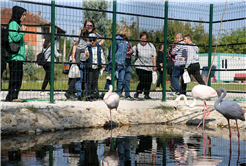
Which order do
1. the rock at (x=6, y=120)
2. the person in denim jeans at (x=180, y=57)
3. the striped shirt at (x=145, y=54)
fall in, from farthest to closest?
1. the person in denim jeans at (x=180, y=57)
2. the striped shirt at (x=145, y=54)
3. the rock at (x=6, y=120)

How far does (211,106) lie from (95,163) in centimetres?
576

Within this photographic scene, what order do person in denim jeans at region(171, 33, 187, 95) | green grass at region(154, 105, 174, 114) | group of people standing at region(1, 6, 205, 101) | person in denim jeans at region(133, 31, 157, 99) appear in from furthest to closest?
1. person in denim jeans at region(171, 33, 187, 95)
2. person in denim jeans at region(133, 31, 157, 99)
3. group of people standing at region(1, 6, 205, 101)
4. green grass at region(154, 105, 174, 114)

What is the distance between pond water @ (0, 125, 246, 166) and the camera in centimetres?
447

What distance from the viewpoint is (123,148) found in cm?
537

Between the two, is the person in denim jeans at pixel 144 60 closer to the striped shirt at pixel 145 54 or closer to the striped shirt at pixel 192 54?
the striped shirt at pixel 145 54

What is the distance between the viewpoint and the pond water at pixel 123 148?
4471 mm

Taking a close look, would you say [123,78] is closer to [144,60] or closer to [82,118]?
[144,60]

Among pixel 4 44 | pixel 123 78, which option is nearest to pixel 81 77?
pixel 123 78

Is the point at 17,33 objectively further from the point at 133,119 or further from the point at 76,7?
the point at 133,119

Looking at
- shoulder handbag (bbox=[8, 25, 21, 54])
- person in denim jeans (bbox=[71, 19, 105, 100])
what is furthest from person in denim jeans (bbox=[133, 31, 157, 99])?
shoulder handbag (bbox=[8, 25, 21, 54])

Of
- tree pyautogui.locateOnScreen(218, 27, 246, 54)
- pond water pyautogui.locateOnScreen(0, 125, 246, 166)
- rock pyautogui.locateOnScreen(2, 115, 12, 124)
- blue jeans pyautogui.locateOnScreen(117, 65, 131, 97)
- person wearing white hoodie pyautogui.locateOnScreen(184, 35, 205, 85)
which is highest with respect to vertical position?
tree pyautogui.locateOnScreen(218, 27, 246, 54)

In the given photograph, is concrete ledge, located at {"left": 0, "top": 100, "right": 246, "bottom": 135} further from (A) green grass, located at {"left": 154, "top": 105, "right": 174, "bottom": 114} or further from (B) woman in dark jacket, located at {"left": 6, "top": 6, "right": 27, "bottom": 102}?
(B) woman in dark jacket, located at {"left": 6, "top": 6, "right": 27, "bottom": 102}

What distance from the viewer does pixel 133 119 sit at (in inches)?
330

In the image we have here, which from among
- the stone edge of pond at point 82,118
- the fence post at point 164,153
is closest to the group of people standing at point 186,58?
the stone edge of pond at point 82,118
